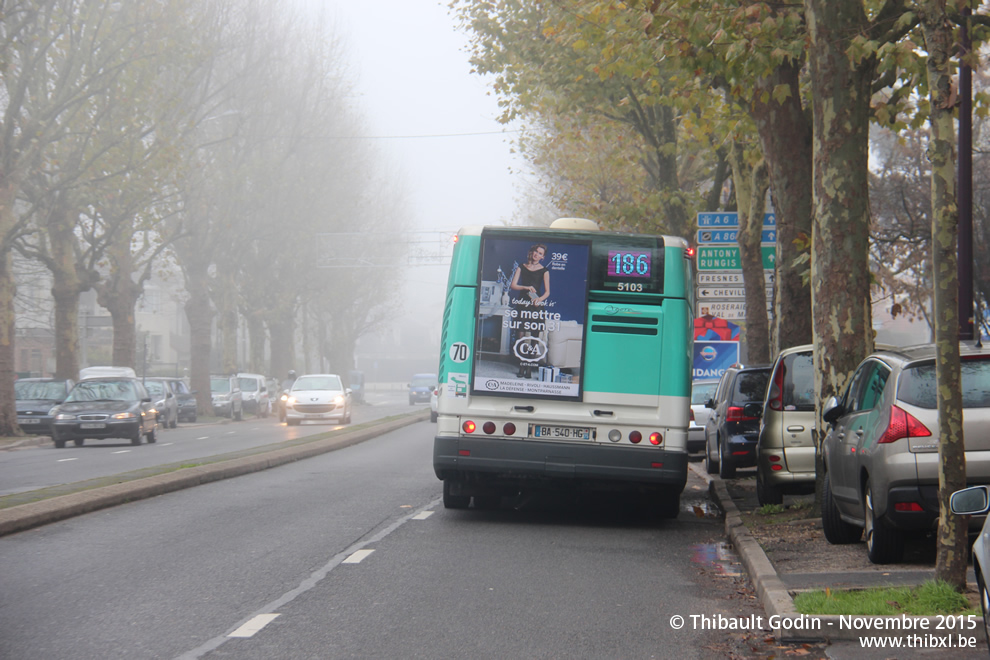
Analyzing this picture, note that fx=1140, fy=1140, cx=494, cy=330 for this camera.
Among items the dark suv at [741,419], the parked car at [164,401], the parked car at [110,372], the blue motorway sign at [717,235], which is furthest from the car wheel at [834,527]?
the parked car at [164,401]

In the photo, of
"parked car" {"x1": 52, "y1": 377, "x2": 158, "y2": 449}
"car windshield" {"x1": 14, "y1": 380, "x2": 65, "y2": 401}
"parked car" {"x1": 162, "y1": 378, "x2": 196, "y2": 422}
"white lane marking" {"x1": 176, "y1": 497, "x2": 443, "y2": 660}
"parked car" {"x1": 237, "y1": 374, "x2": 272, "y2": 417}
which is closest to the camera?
"white lane marking" {"x1": 176, "y1": 497, "x2": 443, "y2": 660}

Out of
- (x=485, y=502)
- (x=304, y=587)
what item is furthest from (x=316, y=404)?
(x=304, y=587)

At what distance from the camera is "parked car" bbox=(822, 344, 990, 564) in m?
7.62

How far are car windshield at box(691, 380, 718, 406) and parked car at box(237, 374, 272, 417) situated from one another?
30876 millimetres

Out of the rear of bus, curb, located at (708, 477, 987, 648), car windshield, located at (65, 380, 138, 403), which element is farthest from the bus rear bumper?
car windshield, located at (65, 380, 138, 403)

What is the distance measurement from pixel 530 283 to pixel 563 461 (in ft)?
5.85

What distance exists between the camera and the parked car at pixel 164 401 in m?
36.3

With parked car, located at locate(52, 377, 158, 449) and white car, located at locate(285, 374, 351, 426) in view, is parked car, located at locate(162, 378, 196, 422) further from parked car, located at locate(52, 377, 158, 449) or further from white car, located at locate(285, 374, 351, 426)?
parked car, located at locate(52, 377, 158, 449)

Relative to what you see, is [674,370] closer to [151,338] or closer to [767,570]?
[767,570]

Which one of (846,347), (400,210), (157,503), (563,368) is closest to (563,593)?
(563,368)

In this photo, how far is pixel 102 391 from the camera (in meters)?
27.6

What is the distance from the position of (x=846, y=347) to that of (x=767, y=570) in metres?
3.50

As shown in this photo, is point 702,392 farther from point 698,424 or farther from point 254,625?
point 254,625

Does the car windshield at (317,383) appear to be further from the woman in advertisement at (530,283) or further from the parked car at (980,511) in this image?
the parked car at (980,511)
